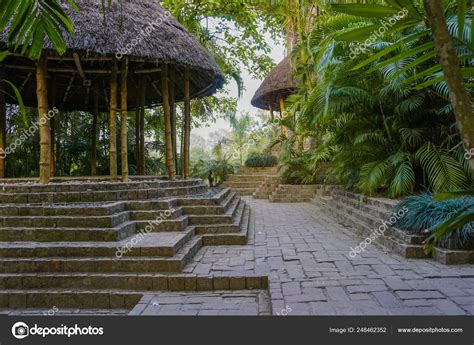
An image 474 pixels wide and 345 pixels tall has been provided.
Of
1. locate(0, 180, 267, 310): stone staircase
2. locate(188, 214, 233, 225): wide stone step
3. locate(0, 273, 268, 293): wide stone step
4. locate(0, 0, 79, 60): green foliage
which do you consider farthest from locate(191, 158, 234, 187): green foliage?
locate(0, 0, 79, 60): green foliage

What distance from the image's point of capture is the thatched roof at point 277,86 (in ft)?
48.9

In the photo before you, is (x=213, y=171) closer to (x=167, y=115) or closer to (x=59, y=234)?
(x=167, y=115)

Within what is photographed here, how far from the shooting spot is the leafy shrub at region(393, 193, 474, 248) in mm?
3771

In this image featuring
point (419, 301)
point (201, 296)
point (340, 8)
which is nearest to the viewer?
point (340, 8)

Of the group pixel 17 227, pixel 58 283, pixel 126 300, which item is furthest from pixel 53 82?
pixel 126 300

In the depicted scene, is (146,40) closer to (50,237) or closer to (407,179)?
(50,237)

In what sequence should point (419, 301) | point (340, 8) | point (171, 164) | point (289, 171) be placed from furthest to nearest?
point (289, 171), point (171, 164), point (419, 301), point (340, 8)

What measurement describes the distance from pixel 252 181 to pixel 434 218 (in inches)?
381

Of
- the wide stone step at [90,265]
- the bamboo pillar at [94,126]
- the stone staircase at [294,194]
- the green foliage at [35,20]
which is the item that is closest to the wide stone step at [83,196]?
the wide stone step at [90,265]

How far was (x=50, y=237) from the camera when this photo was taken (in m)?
4.09

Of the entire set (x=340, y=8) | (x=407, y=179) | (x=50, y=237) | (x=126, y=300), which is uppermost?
(x=340, y=8)

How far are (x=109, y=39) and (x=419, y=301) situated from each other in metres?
5.37

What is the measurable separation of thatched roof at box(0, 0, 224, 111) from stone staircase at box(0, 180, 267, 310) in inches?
86.6

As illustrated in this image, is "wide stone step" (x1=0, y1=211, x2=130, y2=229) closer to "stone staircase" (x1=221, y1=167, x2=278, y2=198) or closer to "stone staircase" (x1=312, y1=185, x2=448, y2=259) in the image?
"stone staircase" (x1=312, y1=185, x2=448, y2=259)
